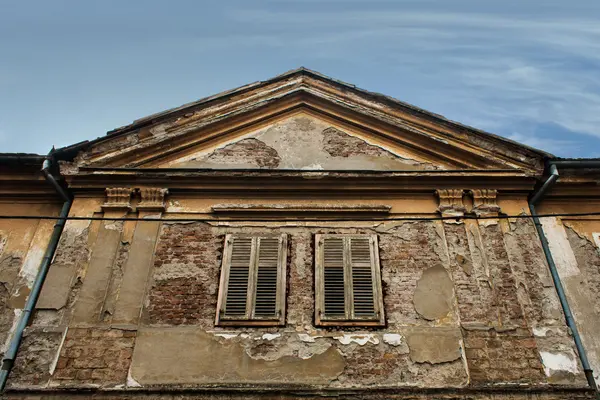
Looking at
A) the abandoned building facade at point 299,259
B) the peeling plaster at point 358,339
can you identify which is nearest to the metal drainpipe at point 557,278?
the abandoned building facade at point 299,259

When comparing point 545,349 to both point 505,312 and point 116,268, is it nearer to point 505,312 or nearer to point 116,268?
point 505,312

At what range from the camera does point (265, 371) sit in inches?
270

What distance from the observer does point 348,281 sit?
7645 millimetres

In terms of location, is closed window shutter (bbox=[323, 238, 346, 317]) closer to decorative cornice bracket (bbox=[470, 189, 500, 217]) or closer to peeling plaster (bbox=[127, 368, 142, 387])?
decorative cornice bracket (bbox=[470, 189, 500, 217])

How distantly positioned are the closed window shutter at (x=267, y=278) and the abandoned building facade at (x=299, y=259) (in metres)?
0.03

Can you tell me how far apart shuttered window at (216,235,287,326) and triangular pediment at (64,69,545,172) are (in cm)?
150

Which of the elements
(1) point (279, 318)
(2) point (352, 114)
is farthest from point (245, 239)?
(2) point (352, 114)

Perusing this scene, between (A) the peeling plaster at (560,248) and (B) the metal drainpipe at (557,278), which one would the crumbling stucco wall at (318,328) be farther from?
(A) the peeling plaster at (560,248)

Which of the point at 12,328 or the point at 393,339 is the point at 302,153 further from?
the point at 12,328

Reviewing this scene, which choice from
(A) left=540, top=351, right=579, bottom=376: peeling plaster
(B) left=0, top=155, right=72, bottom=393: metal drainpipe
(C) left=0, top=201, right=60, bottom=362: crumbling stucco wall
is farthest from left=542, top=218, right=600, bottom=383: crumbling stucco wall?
(C) left=0, top=201, right=60, bottom=362: crumbling stucco wall

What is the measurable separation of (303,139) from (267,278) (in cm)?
272

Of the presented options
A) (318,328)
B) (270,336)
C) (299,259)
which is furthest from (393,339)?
(299,259)

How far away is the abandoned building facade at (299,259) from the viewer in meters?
6.85

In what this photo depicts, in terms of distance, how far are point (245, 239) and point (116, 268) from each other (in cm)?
176
